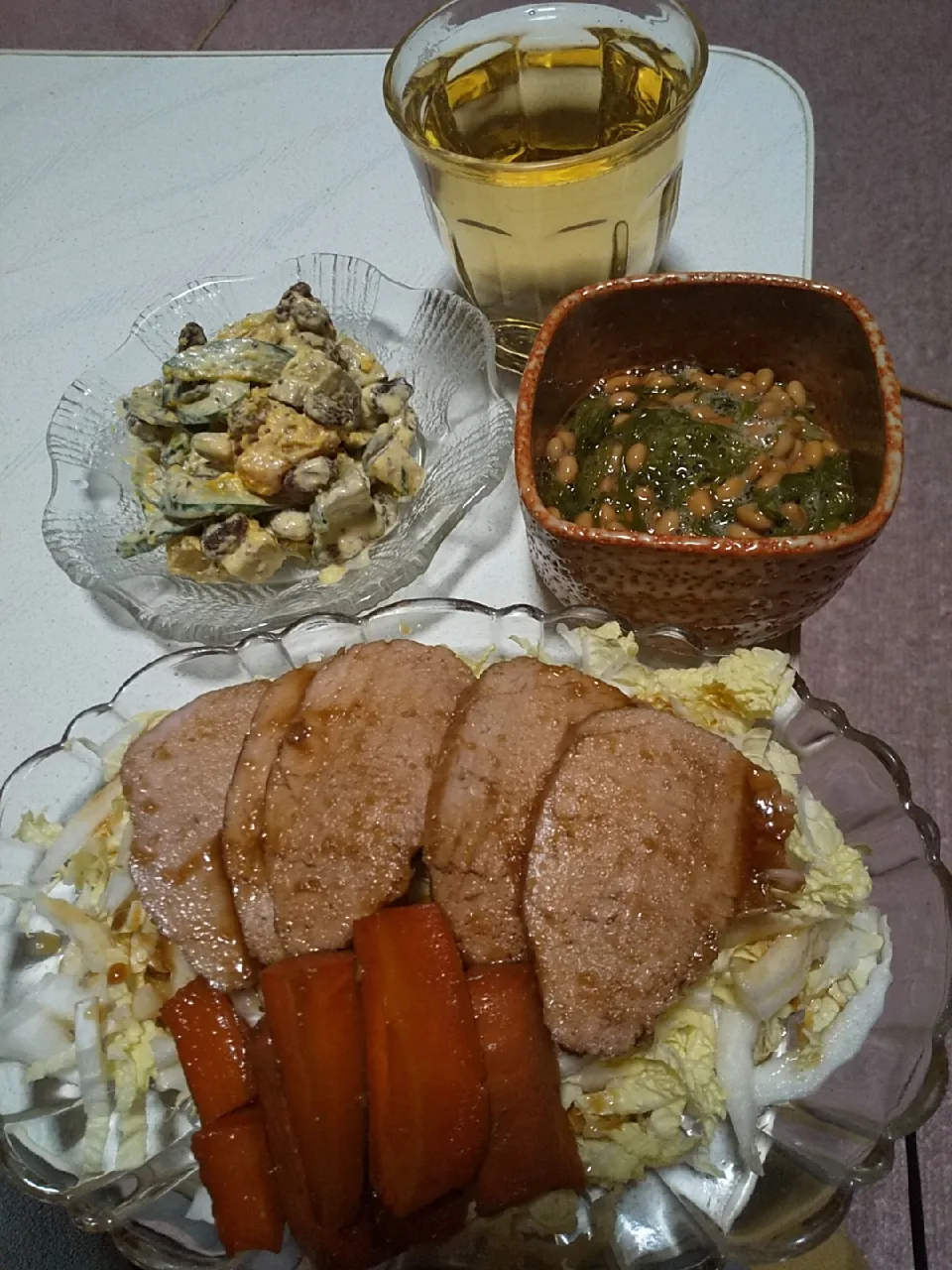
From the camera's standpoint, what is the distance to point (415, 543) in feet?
5.64

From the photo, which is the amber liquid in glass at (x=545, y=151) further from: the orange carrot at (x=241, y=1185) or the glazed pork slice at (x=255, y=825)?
the orange carrot at (x=241, y=1185)

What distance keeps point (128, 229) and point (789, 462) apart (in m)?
1.72

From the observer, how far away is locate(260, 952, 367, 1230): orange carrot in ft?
3.84

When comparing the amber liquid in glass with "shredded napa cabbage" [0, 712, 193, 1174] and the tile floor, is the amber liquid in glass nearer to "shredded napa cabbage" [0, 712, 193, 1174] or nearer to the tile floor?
the tile floor

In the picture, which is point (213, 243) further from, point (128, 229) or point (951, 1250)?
point (951, 1250)

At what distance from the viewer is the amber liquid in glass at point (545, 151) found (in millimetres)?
1744

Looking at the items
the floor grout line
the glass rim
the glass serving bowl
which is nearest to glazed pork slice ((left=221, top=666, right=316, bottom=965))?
the glass serving bowl

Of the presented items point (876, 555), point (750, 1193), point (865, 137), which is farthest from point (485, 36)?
point (750, 1193)

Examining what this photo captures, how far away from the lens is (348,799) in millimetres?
1360

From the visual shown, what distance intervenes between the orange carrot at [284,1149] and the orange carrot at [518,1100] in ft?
0.70

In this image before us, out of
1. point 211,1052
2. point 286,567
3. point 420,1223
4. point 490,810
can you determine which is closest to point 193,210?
point 286,567

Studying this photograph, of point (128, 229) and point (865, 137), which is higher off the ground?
point (128, 229)

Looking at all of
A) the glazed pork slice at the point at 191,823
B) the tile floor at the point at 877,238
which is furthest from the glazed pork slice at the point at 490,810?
the tile floor at the point at 877,238

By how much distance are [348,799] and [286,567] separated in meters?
0.55
